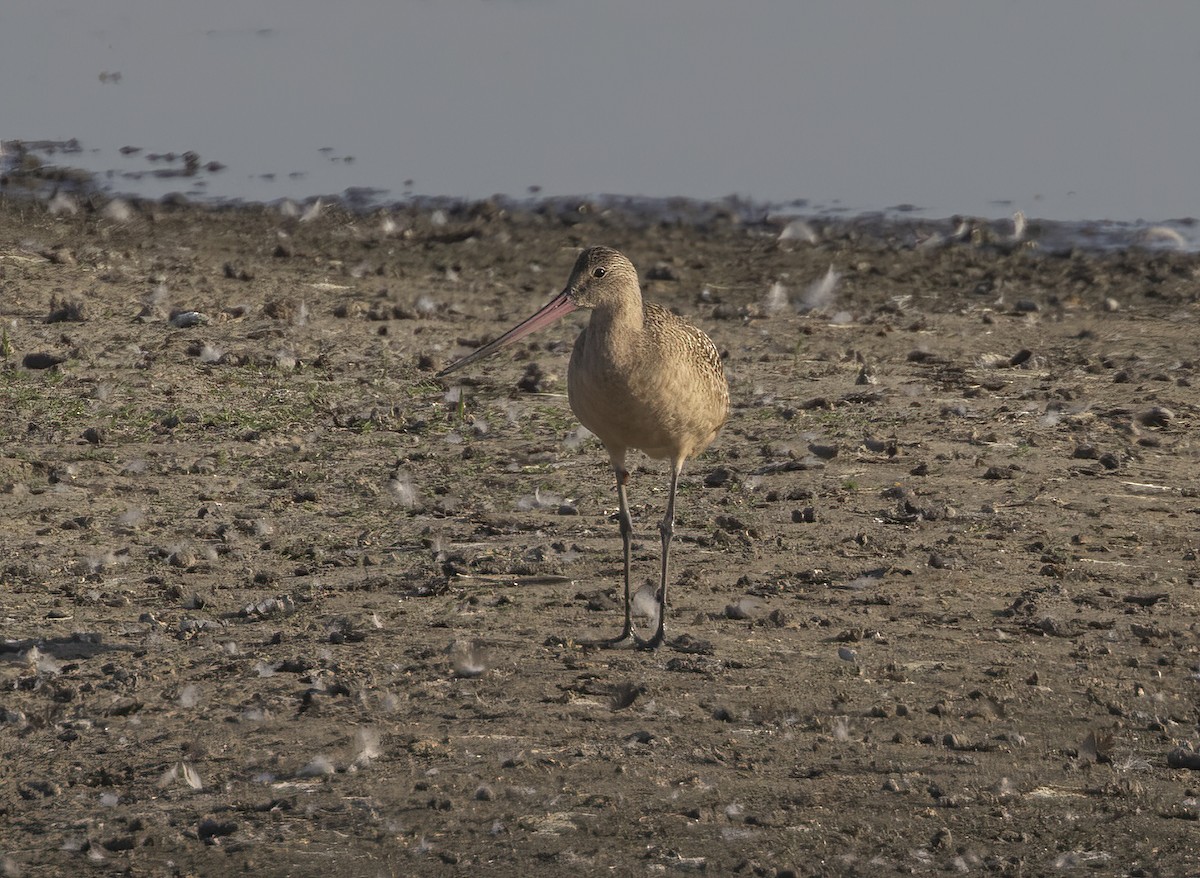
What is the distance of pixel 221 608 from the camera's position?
686cm

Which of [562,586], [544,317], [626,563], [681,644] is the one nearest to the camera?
[681,644]

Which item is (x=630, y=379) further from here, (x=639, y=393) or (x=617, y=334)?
(x=617, y=334)

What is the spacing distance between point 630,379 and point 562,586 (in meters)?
1.02

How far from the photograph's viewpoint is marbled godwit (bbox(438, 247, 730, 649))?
675 cm

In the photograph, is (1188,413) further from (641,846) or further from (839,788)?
(641,846)

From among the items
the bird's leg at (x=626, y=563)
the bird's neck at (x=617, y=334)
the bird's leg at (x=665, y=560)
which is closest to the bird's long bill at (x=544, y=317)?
the bird's neck at (x=617, y=334)

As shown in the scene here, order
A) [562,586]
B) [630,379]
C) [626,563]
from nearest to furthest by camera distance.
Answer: [630,379] → [626,563] → [562,586]

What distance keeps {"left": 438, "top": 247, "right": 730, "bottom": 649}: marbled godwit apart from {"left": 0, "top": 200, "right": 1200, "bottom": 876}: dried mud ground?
0.48 m

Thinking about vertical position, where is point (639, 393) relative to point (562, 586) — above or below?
above

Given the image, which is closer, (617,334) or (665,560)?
(617,334)

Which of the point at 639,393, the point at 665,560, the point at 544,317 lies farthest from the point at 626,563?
the point at 544,317

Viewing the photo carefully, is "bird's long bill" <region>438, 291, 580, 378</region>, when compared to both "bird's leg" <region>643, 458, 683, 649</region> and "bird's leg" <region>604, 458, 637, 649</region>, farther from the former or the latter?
"bird's leg" <region>643, 458, 683, 649</region>

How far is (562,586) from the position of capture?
7.25m

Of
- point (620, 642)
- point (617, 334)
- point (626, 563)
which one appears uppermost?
point (617, 334)
